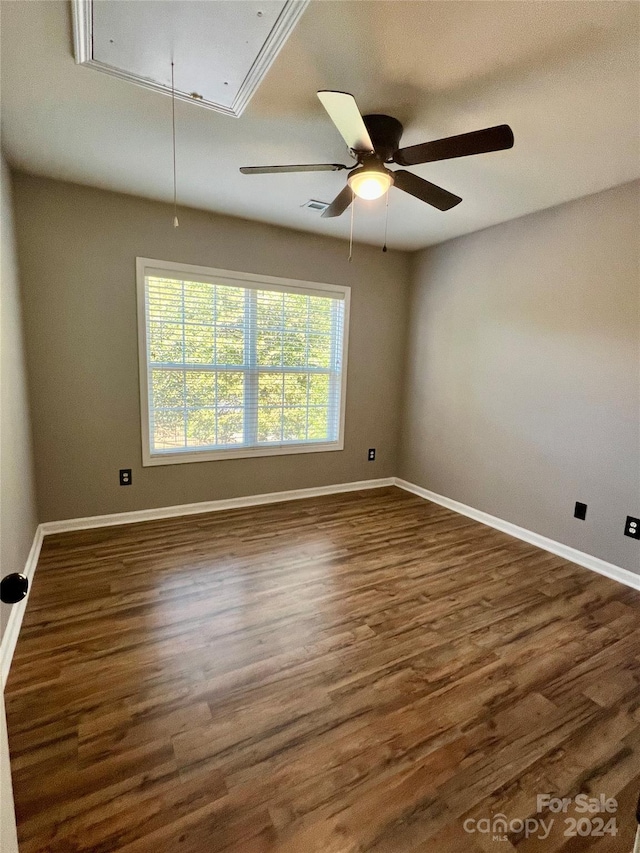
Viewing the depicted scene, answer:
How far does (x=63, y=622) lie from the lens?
2.03 meters

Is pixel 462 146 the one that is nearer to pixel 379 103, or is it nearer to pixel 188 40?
pixel 379 103

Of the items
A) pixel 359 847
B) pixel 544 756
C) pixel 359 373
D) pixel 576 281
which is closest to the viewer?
pixel 359 847

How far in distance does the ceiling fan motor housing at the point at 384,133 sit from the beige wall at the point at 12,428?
6.47 feet

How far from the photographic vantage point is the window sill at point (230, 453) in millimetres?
3325

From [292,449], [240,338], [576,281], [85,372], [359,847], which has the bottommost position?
[359,847]

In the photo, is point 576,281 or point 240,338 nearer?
point 576,281

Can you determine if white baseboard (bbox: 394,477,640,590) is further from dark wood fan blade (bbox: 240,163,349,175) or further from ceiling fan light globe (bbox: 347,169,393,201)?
dark wood fan blade (bbox: 240,163,349,175)

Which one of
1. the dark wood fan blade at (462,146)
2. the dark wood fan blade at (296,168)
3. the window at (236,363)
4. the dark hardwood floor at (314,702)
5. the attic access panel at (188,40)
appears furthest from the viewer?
the window at (236,363)

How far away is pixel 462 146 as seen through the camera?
5.29ft

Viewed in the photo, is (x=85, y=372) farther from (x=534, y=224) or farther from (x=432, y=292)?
(x=534, y=224)

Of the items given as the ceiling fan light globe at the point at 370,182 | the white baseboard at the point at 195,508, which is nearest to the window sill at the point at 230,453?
the white baseboard at the point at 195,508

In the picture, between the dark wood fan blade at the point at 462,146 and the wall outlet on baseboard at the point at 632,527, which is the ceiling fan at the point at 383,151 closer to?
the dark wood fan blade at the point at 462,146

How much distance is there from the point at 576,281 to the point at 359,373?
2007 millimetres

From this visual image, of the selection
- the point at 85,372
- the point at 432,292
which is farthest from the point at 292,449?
the point at 432,292
